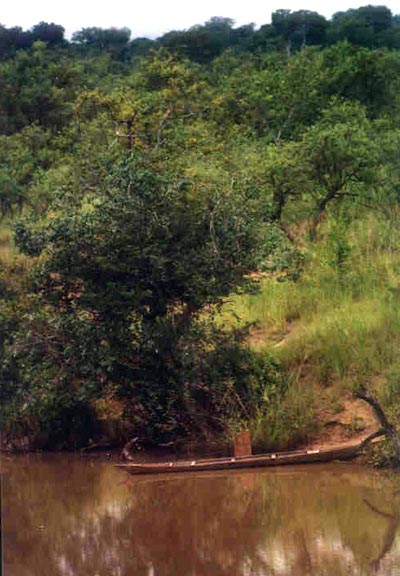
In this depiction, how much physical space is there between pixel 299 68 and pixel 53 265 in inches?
382

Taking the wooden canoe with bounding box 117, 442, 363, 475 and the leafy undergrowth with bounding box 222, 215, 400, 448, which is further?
the leafy undergrowth with bounding box 222, 215, 400, 448

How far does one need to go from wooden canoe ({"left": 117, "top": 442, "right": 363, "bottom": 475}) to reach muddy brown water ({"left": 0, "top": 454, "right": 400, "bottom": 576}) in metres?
0.07

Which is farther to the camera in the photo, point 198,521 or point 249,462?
point 249,462

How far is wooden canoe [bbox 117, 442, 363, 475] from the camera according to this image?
967 centimetres

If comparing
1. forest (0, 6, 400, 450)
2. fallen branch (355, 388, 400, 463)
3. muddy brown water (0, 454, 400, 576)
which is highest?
forest (0, 6, 400, 450)

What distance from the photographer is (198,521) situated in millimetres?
→ 8570

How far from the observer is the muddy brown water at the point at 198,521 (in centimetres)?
745

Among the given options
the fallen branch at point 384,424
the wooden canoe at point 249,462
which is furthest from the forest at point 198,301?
the fallen branch at point 384,424

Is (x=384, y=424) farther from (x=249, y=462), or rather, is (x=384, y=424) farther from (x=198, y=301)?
(x=198, y=301)

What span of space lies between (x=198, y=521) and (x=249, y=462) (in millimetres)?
1227

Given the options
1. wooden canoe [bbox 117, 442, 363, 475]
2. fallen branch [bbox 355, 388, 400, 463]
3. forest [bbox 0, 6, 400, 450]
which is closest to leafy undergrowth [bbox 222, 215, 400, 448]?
forest [bbox 0, 6, 400, 450]

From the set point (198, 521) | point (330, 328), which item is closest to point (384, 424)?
point (198, 521)

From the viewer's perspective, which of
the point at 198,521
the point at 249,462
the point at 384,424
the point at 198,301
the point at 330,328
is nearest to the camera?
the point at 198,521

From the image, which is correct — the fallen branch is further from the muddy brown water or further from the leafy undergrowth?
the leafy undergrowth
